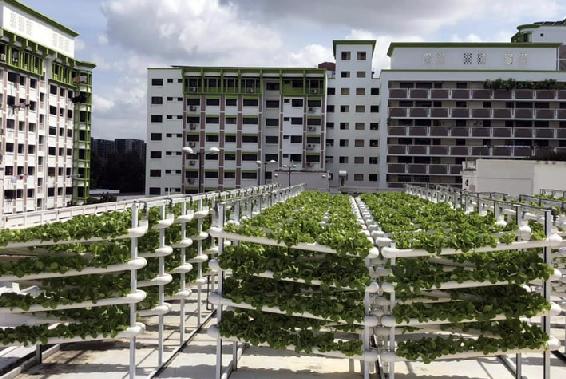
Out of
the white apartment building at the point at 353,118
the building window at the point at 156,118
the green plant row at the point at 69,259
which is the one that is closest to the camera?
the green plant row at the point at 69,259

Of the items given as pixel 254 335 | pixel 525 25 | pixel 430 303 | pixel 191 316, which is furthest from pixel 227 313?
pixel 525 25

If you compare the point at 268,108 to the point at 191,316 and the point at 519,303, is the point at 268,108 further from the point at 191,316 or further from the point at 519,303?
the point at 519,303

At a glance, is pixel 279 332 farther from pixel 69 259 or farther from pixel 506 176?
pixel 506 176

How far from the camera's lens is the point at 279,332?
13.8 m

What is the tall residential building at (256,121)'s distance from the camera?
83438mm

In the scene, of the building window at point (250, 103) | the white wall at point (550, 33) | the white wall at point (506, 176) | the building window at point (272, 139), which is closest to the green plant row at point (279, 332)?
the white wall at point (506, 176)

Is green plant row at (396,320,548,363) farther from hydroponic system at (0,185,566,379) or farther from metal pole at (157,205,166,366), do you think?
metal pole at (157,205,166,366)

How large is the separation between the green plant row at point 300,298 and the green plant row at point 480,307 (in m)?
0.97

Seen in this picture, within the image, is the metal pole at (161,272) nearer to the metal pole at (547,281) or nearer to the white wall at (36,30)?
the metal pole at (547,281)

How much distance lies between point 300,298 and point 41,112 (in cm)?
6839

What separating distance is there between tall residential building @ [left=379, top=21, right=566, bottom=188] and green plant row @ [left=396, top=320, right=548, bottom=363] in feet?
225

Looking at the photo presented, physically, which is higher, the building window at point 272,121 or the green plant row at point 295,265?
the building window at point 272,121

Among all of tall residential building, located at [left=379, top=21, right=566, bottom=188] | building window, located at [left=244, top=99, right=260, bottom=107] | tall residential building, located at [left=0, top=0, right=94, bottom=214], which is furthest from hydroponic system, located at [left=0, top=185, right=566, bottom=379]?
building window, located at [left=244, top=99, right=260, bottom=107]

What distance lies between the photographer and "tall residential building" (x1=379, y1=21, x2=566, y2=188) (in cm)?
7931
